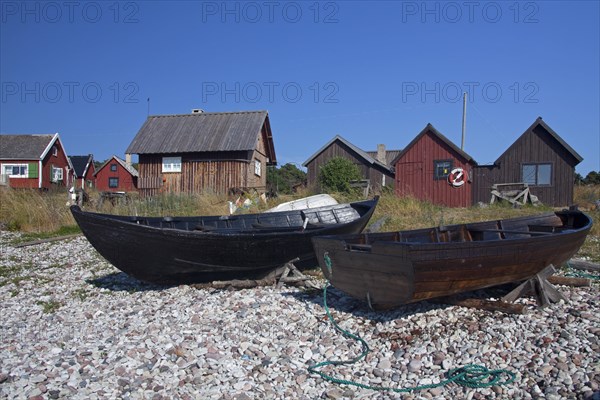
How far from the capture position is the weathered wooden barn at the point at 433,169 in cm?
2222

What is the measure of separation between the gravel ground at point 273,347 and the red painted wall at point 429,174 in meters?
16.5

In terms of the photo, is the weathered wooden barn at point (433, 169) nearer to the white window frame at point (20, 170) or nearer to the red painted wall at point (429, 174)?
the red painted wall at point (429, 174)

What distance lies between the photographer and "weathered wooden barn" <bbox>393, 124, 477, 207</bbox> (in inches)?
875

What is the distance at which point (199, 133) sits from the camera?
85.8ft

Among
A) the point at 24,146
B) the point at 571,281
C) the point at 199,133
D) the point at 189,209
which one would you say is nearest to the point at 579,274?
the point at 571,281

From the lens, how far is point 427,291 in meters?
5.00

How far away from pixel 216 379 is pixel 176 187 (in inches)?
872

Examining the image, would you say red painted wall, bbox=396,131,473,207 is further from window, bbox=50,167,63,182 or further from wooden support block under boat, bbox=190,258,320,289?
window, bbox=50,167,63,182

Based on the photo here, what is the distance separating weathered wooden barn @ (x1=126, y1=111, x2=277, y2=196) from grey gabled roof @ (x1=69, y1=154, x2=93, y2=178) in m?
32.4

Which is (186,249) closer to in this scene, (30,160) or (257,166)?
(257,166)

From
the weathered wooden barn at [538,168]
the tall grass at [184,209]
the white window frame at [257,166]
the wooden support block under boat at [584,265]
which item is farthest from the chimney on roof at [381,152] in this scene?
the wooden support block under boat at [584,265]

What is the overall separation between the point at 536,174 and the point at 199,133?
17398 mm

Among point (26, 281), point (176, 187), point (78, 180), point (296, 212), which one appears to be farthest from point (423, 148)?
point (78, 180)

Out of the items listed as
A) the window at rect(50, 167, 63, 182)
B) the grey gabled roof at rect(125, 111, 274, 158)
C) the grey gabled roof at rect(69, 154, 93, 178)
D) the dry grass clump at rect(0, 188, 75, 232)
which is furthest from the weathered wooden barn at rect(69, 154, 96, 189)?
the dry grass clump at rect(0, 188, 75, 232)
